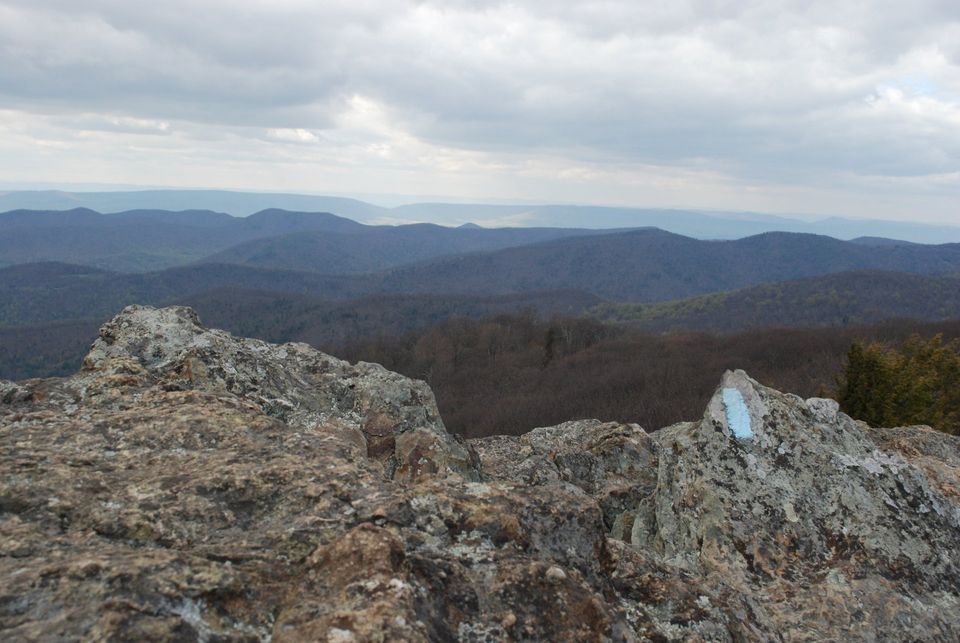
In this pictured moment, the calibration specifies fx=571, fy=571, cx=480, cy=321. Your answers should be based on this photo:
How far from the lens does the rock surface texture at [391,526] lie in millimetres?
4047

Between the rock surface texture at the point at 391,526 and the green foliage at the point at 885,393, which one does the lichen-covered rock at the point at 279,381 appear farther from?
the green foliage at the point at 885,393

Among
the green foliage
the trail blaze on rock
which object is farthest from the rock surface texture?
the green foliage

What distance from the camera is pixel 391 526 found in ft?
17.2

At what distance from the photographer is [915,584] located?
7.73 m

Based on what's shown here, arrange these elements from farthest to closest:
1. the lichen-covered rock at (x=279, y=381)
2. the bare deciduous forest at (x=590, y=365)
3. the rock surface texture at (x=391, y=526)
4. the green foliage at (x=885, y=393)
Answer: the bare deciduous forest at (x=590, y=365) < the green foliage at (x=885, y=393) < the lichen-covered rock at (x=279, y=381) < the rock surface texture at (x=391, y=526)

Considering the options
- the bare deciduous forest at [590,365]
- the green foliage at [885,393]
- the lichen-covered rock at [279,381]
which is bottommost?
the bare deciduous forest at [590,365]

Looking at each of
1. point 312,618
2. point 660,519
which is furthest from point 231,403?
point 660,519

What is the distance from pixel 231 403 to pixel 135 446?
163 centimetres

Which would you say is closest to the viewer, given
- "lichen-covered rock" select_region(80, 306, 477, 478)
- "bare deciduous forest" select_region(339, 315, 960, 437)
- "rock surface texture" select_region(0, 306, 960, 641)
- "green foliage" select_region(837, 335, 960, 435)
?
"rock surface texture" select_region(0, 306, 960, 641)

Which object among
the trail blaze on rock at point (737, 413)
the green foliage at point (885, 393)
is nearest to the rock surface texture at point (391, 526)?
the trail blaze on rock at point (737, 413)

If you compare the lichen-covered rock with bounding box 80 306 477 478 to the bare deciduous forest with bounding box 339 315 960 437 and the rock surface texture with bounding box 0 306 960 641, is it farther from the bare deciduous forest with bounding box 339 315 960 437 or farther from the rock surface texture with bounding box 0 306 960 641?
the bare deciduous forest with bounding box 339 315 960 437

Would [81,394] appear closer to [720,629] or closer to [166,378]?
[166,378]

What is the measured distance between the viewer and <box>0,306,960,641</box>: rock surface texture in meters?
4.05

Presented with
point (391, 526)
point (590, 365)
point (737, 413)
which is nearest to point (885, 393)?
point (737, 413)
